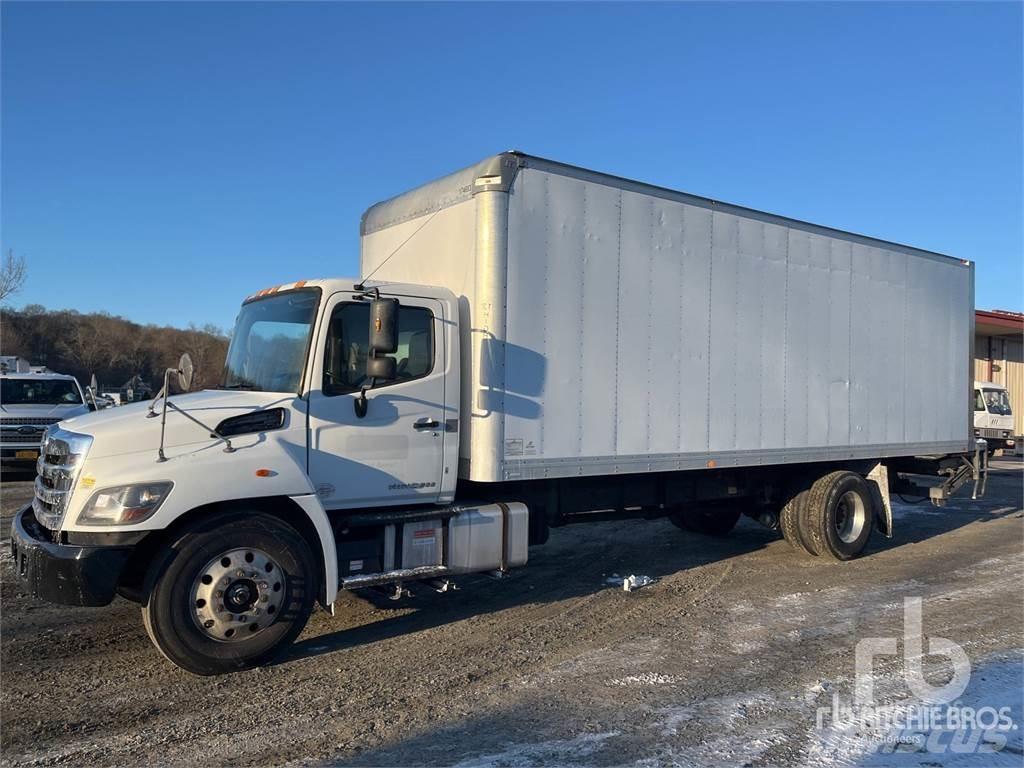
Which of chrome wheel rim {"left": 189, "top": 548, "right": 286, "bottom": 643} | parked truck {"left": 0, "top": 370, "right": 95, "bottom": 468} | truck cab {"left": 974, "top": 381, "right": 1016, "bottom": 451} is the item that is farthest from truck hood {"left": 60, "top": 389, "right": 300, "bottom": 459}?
truck cab {"left": 974, "top": 381, "right": 1016, "bottom": 451}

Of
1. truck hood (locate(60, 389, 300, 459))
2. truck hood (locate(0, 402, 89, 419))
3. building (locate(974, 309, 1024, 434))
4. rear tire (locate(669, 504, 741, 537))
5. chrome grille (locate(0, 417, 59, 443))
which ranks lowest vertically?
rear tire (locate(669, 504, 741, 537))

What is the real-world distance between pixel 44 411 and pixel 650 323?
12786mm

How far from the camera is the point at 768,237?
27.2ft

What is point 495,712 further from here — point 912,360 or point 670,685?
point 912,360

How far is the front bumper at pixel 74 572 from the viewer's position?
4887 millimetres

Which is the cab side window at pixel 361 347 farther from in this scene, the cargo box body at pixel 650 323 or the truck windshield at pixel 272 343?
the cargo box body at pixel 650 323

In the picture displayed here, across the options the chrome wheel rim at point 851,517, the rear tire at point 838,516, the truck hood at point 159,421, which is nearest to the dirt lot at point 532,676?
the rear tire at point 838,516

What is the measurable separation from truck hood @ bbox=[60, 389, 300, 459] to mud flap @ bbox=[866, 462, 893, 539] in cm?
731

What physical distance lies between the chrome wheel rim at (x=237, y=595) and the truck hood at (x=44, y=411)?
35.8 feet

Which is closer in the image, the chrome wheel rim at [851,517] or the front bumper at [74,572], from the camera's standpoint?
the front bumper at [74,572]

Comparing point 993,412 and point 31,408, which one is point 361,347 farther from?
point 993,412

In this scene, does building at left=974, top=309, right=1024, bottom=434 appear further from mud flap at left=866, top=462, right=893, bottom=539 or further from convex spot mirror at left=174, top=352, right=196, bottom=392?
convex spot mirror at left=174, top=352, right=196, bottom=392

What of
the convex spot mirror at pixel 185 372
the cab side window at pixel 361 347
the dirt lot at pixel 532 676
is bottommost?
the dirt lot at pixel 532 676

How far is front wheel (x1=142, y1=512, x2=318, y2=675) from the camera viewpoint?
5.08m
